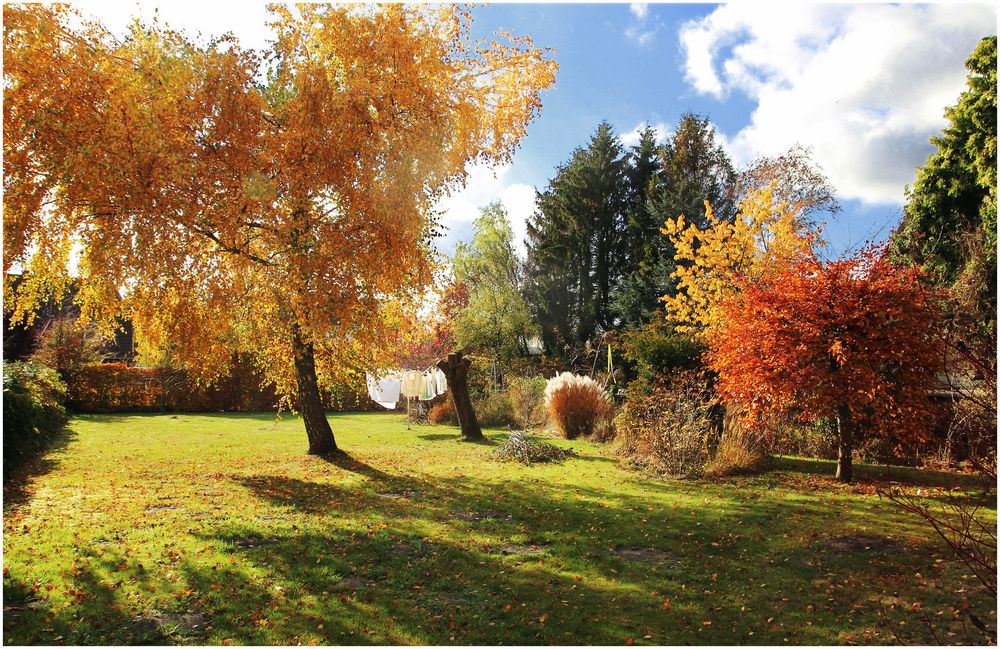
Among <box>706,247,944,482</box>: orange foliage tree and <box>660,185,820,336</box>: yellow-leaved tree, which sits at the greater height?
<box>660,185,820,336</box>: yellow-leaved tree

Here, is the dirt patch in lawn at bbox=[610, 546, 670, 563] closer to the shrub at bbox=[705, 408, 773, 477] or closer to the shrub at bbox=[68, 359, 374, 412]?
the shrub at bbox=[705, 408, 773, 477]

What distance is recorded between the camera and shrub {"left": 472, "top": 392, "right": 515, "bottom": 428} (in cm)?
1656

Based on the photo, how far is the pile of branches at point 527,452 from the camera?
10406 mm

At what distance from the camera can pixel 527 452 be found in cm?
1052

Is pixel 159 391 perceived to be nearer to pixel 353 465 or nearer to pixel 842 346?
pixel 353 465

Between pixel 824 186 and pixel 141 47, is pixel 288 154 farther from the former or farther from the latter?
pixel 824 186

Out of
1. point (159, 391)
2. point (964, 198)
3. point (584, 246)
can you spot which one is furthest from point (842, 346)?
point (584, 246)

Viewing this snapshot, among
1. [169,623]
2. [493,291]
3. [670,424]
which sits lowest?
[169,623]

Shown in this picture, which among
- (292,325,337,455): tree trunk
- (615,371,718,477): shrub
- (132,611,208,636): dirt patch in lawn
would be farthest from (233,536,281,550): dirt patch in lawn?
(615,371,718,477): shrub

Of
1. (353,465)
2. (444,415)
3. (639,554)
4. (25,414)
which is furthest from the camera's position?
(444,415)

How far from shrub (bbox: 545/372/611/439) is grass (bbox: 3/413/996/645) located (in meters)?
4.08

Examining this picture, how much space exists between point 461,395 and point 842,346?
317 inches

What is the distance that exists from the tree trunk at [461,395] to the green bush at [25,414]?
24.6 ft

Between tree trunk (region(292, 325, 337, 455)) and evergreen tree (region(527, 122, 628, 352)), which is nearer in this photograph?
tree trunk (region(292, 325, 337, 455))
